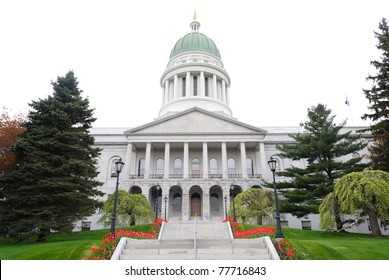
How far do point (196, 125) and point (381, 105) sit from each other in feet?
69.2

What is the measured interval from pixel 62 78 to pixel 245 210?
676 inches

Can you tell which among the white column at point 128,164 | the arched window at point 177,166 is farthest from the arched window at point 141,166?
the arched window at point 177,166

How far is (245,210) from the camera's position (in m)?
21.9

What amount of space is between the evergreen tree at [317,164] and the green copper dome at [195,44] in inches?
1266

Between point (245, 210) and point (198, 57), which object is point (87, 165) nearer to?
point (245, 210)

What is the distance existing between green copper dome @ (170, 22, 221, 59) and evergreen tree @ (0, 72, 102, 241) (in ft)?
118

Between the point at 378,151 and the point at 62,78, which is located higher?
the point at 62,78

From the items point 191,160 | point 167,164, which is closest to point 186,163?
point 167,164

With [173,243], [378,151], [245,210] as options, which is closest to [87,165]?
[173,243]

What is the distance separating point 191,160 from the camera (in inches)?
1458

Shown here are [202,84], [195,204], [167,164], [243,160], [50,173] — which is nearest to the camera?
[50,173]

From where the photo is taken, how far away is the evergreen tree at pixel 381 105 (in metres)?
18.1

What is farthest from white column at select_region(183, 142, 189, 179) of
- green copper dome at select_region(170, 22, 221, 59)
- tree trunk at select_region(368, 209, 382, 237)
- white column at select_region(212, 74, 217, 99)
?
green copper dome at select_region(170, 22, 221, 59)

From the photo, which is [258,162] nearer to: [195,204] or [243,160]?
[243,160]
